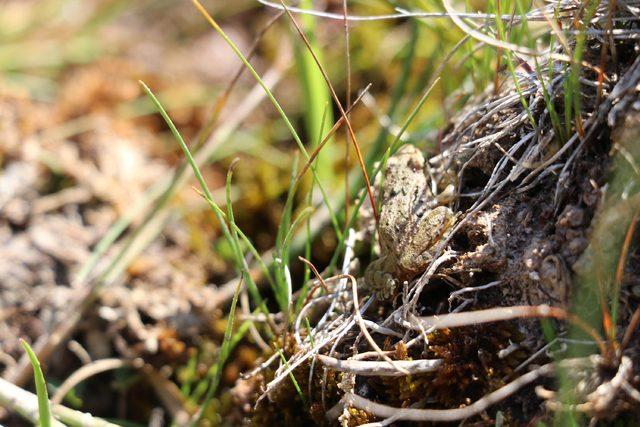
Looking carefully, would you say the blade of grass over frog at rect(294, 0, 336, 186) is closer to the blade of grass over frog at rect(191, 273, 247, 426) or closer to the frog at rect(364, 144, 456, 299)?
the frog at rect(364, 144, 456, 299)

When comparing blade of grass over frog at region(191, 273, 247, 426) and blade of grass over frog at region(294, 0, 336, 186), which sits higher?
blade of grass over frog at region(294, 0, 336, 186)

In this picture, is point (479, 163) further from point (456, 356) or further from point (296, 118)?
point (296, 118)

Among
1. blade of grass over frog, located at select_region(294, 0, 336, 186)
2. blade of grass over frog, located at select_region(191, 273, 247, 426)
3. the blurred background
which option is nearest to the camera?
blade of grass over frog, located at select_region(191, 273, 247, 426)

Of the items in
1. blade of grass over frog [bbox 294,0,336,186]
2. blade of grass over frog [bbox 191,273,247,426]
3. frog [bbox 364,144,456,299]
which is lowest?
blade of grass over frog [bbox 191,273,247,426]

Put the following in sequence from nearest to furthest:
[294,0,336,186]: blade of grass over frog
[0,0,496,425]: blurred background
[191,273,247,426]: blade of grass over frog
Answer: [191,273,247,426]: blade of grass over frog → [0,0,496,425]: blurred background → [294,0,336,186]: blade of grass over frog

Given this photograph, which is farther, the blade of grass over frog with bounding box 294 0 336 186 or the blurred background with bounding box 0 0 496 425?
the blade of grass over frog with bounding box 294 0 336 186

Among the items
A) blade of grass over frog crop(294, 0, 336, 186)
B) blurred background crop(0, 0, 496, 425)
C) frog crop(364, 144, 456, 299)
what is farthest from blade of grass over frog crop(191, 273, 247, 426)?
blade of grass over frog crop(294, 0, 336, 186)

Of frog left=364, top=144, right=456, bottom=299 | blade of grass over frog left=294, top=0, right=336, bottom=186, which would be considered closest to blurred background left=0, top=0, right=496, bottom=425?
blade of grass over frog left=294, top=0, right=336, bottom=186

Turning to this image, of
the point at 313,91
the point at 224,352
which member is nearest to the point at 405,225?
the point at 224,352
